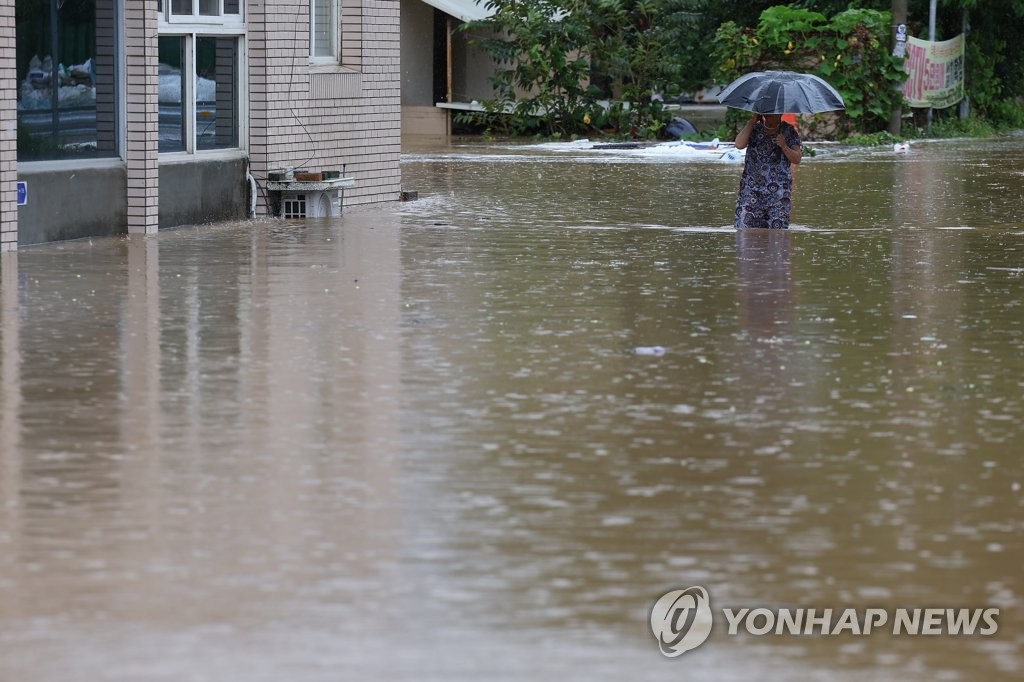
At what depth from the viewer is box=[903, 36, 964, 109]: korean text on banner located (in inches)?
1479

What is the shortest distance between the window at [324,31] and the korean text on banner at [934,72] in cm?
1911

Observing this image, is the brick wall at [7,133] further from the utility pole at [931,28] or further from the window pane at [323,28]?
the utility pole at [931,28]

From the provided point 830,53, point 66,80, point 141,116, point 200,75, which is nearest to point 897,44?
point 830,53

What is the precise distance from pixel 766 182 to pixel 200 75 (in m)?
5.14

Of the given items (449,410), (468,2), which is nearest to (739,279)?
(449,410)

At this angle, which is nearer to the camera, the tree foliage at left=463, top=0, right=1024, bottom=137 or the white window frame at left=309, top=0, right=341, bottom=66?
the white window frame at left=309, top=0, right=341, bottom=66

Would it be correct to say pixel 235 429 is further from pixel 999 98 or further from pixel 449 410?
pixel 999 98

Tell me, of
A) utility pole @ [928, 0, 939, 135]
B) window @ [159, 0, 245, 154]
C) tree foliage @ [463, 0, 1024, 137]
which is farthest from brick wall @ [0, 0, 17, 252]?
utility pole @ [928, 0, 939, 135]

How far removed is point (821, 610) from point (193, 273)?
8649mm

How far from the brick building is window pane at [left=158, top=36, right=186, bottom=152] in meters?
0.02

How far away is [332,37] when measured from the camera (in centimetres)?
1955

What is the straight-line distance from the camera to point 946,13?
4091cm

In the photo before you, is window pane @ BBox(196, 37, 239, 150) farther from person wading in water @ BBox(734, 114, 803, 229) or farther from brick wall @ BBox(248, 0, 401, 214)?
person wading in water @ BBox(734, 114, 803, 229)

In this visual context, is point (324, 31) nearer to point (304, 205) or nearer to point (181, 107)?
point (304, 205)
